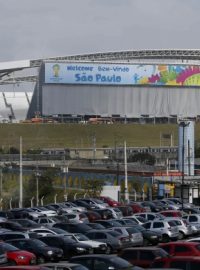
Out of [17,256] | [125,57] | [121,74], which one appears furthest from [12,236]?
[125,57]

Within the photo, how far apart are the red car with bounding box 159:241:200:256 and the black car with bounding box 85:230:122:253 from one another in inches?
249

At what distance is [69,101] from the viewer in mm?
178000

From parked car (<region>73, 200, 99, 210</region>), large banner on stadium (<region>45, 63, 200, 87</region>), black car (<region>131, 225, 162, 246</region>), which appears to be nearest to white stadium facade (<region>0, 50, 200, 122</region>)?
large banner on stadium (<region>45, 63, 200, 87</region>)

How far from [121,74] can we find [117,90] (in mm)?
3357

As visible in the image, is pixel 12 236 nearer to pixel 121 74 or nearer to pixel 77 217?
pixel 77 217

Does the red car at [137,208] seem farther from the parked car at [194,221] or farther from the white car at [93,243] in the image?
the white car at [93,243]

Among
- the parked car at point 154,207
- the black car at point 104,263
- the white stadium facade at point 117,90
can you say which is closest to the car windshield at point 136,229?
the black car at point 104,263

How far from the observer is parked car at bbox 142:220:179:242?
40.1 m

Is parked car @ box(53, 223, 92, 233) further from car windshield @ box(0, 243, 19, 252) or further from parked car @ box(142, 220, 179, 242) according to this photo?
car windshield @ box(0, 243, 19, 252)

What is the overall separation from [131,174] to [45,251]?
178 ft

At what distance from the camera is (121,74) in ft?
581

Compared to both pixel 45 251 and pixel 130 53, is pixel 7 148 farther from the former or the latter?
pixel 45 251

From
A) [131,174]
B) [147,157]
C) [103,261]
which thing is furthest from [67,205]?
[147,157]

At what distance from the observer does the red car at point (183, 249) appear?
28788mm
